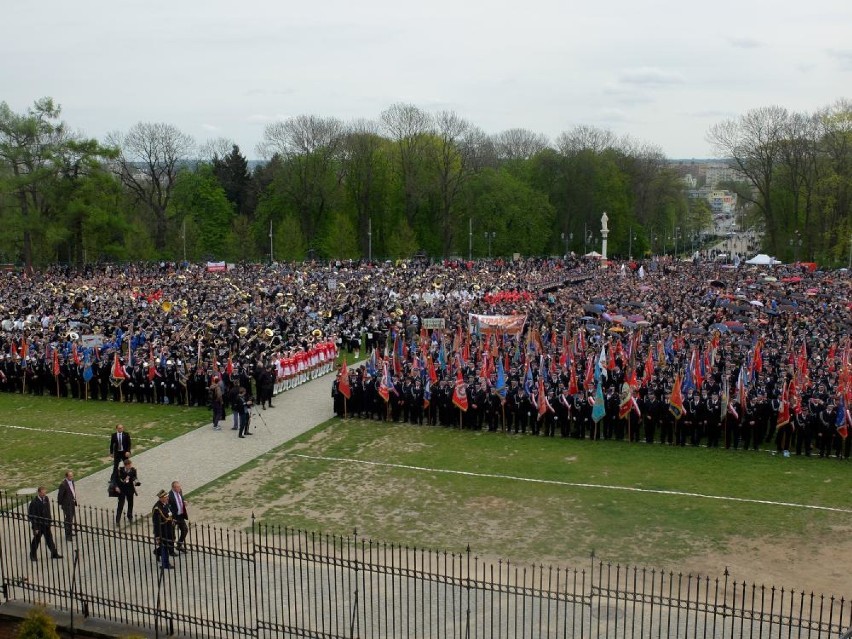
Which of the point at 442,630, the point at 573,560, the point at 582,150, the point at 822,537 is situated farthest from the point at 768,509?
the point at 582,150

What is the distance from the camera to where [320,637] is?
10.5 m

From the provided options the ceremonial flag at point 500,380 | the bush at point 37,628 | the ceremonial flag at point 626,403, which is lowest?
the bush at point 37,628

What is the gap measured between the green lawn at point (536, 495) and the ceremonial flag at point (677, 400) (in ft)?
2.90

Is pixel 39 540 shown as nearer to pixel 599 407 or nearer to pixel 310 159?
pixel 599 407

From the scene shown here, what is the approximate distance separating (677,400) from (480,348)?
336 inches

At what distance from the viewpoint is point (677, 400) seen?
19703mm

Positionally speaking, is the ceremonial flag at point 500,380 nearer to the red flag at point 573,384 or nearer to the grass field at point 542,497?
the grass field at point 542,497

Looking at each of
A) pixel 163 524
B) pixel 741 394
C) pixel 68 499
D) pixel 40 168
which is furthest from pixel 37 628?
pixel 40 168

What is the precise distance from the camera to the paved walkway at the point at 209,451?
1703cm

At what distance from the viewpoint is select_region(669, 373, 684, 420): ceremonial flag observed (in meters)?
19.7

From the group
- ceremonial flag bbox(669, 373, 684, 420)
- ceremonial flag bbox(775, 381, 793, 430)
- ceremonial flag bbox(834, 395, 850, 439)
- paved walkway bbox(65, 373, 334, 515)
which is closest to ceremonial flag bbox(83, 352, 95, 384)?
paved walkway bbox(65, 373, 334, 515)

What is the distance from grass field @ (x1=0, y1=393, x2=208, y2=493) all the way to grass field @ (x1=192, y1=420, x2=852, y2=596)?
379 cm

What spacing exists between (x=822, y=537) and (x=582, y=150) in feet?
230

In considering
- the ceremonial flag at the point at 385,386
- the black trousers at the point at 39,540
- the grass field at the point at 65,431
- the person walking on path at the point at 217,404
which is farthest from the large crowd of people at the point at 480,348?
the black trousers at the point at 39,540
